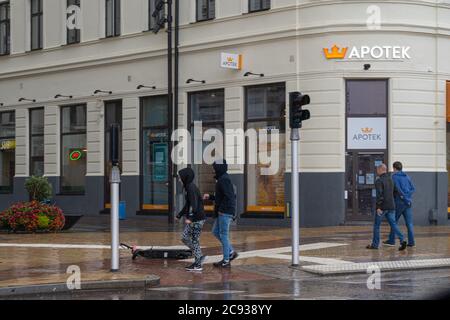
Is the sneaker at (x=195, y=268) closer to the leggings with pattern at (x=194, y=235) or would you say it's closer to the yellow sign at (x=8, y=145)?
the leggings with pattern at (x=194, y=235)

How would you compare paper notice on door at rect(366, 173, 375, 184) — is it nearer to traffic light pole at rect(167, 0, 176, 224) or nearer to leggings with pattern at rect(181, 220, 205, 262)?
traffic light pole at rect(167, 0, 176, 224)

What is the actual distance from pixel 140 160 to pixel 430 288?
17.9 meters

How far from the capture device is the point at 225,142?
26031mm

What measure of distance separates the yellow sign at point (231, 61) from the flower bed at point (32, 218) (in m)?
6.94

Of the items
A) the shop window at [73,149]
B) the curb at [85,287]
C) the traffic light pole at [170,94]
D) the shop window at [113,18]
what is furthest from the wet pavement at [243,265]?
the shop window at [113,18]

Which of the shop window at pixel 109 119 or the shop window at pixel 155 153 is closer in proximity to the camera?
the shop window at pixel 155 153

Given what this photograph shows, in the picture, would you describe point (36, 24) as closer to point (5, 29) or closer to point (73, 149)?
point (5, 29)

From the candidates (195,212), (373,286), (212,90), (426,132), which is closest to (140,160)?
(212,90)

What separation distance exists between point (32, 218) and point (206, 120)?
7.38 meters

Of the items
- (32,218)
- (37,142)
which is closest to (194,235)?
(32,218)

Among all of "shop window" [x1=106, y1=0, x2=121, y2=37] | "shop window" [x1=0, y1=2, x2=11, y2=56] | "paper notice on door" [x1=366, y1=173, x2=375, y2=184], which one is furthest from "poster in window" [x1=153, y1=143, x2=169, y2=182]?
"shop window" [x1=0, y1=2, x2=11, y2=56]

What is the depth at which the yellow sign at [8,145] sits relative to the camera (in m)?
33.7

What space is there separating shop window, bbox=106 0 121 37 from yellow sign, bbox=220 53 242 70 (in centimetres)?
572
